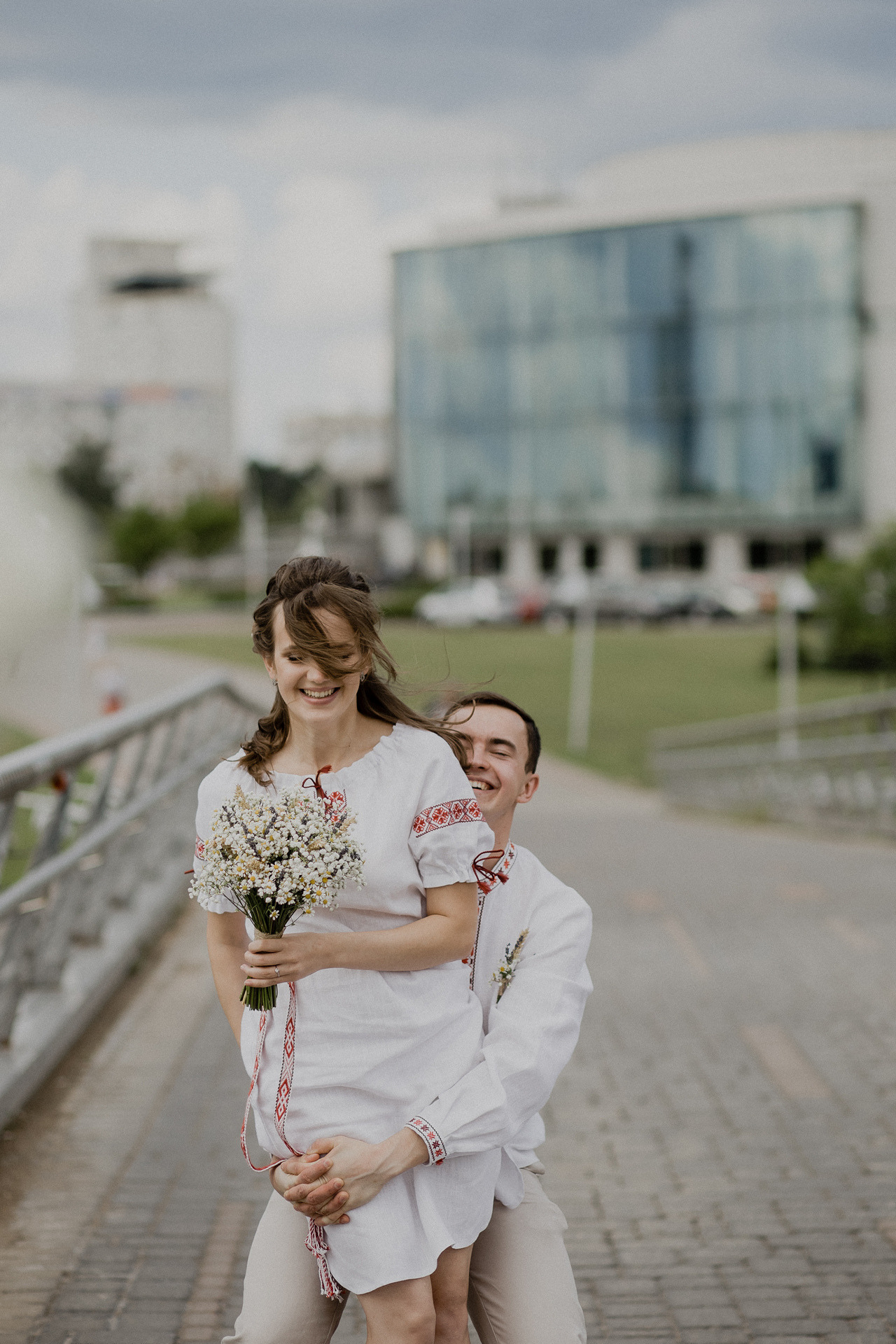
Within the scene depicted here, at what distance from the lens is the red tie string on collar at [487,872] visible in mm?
2785

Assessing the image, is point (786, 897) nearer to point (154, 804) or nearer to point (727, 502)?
point (154, 804)

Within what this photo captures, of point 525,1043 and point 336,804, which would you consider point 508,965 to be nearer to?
point 525,1043

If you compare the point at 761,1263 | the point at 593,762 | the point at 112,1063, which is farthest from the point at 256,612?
the point at 593,762

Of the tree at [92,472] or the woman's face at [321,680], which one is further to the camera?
the tree at [92,472]

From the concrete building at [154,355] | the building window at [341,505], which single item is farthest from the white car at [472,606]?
the concrete building at [154,355]

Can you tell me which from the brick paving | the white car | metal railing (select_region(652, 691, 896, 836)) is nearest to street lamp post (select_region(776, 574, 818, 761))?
metal railing (select_region(652, 691, 896, 836))

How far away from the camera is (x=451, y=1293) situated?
2.65 m

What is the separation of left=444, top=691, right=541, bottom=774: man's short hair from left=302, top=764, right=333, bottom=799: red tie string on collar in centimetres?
34

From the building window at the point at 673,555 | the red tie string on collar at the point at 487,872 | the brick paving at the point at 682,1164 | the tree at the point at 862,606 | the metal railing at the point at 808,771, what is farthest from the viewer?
the building window at the point at 673,555

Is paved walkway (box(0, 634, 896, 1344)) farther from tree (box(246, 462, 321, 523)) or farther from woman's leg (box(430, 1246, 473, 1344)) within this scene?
tree (box(246, 462, 321, 523))

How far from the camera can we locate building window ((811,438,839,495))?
2643 inches

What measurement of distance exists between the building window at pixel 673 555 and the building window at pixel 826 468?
19.3 ft

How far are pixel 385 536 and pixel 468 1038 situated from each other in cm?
7779

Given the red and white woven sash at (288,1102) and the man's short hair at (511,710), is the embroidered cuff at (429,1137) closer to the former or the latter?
the red and white woven sash at (288,1102)
